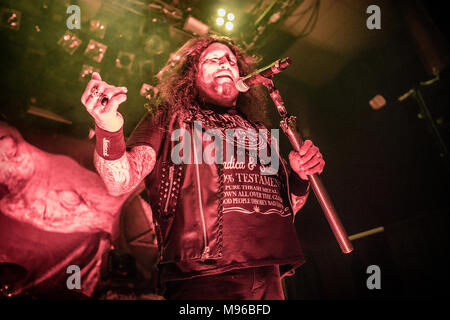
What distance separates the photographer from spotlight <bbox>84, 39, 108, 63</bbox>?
397 centimetres

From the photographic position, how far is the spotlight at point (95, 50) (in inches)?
156

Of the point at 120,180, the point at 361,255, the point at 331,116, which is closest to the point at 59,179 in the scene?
the point at 120,180

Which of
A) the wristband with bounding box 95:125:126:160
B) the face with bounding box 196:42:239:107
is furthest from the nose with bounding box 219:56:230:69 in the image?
the wristband with bounding box 95:125:126:160

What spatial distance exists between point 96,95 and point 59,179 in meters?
2.96

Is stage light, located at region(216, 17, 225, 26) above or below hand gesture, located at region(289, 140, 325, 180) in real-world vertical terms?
above

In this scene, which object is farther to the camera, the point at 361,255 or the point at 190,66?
the point at 361,255

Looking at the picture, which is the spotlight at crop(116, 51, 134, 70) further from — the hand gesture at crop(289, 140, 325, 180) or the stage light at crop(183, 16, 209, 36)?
the hand gesture at crop(289, 140, 325, 180)

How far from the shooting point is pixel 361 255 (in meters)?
4.21

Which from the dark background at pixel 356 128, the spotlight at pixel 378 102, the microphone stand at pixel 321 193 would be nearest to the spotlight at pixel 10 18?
the dark background at pixel 356 128

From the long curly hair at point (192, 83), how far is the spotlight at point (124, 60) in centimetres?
164

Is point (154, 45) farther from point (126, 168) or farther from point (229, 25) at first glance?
point (126, 168)

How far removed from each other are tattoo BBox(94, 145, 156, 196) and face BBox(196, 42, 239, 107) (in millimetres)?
781

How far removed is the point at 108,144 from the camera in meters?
1.40

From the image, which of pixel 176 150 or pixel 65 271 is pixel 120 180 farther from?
pixel 65 271
